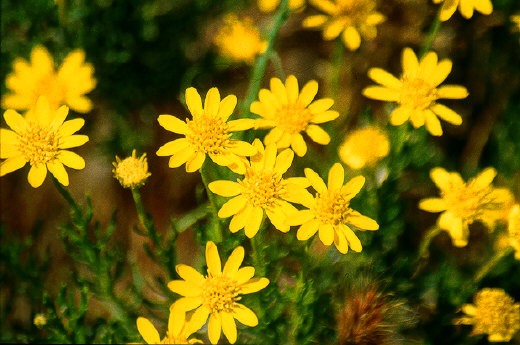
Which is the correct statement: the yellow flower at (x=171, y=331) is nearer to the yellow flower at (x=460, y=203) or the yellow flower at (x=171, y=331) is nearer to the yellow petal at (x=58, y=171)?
the yellow petal at (x=58, y=171)

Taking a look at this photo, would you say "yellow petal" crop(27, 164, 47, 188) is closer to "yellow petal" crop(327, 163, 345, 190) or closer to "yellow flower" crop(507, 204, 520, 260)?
"yellow petal" crop(327, 163, 345, 190)

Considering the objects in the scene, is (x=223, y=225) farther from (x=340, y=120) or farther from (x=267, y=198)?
(x=340, y=120)

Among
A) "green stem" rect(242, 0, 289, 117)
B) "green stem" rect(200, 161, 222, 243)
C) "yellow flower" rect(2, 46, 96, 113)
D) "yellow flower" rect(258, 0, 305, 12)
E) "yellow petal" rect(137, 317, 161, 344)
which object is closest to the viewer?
"yellow petal" rect(137, 317, 161, 344)

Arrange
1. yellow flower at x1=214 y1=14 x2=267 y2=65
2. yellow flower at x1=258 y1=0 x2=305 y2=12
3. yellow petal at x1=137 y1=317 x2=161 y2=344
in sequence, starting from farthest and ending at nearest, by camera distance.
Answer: yellow flower at x1=214 y1=14 x2=267 y2=65 → yellow flower at x1=258 y1=0 x2=305 y2=12 → yellow petal at x1=137 y1=317 x2=161 y2=344

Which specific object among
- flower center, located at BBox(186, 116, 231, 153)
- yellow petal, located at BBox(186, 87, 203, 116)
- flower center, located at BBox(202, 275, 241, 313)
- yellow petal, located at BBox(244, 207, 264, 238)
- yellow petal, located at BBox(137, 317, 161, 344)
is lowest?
yellow petal, located at BBox(137, 317, 161, 344)

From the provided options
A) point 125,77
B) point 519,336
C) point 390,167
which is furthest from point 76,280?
point 519,336

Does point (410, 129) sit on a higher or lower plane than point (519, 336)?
higher

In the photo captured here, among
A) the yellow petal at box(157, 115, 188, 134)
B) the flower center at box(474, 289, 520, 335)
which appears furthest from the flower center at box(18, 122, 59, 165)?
the flower center at box(474, 289, 520, 335)

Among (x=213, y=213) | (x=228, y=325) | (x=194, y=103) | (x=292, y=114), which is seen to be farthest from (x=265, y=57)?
(x=228, y=325)
